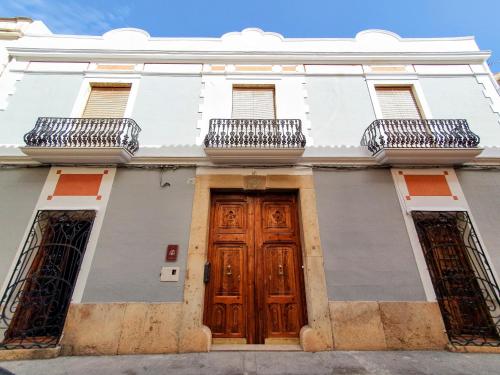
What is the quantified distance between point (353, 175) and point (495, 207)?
2.71m

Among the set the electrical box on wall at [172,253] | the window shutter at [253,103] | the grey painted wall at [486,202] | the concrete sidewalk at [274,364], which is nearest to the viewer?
the concrete sidewalk at [274,364]

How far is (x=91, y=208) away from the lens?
451 cm

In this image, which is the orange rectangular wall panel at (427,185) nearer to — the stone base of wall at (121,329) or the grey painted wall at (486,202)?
the grey painted wall at (486,202)

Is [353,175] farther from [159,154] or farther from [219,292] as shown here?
[159,154]

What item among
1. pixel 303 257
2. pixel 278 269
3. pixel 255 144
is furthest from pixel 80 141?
pixel 303 257

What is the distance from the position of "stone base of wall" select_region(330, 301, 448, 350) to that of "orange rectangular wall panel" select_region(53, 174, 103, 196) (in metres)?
4.92

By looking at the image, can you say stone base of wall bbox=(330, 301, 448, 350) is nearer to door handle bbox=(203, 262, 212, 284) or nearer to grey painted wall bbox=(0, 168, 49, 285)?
door handle bbox=(203, 262, 212, 284)

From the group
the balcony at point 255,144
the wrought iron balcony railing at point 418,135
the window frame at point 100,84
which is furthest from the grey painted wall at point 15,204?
the wrought iron balcony railing at point 418,135

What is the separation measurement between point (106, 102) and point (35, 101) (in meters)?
1.55

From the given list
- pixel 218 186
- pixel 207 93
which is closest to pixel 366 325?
pixel 218 186

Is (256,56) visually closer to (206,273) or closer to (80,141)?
(80,141)

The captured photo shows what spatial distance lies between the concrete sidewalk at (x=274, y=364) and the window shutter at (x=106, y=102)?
477 centimetres

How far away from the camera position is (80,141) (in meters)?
4.71

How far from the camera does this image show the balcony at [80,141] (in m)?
4.60
